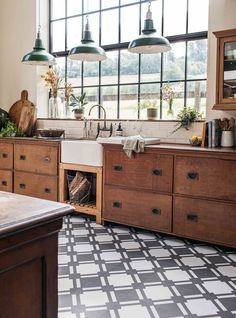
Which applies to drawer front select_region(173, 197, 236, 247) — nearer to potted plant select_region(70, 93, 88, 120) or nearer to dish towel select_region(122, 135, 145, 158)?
dish towel select_region(122, 135, 145, 158)

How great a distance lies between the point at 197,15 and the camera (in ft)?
15.0

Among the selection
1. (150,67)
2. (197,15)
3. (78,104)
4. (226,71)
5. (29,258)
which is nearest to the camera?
(29,258)

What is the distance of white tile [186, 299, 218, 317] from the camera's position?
2432mm

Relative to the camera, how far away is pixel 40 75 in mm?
5926

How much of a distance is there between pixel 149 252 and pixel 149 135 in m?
1.75

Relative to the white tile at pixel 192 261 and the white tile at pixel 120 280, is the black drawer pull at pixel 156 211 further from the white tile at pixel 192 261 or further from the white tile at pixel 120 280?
the white tile at pixel 120 280

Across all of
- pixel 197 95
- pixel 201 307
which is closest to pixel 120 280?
pixel 201 307

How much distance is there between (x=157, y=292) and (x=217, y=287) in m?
0.46

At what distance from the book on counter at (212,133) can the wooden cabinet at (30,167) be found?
6.02 feet

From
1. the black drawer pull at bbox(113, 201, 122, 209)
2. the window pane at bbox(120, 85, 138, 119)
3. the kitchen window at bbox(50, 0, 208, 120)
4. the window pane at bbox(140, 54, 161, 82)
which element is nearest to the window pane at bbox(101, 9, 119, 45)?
the kitchen window at bbox(50, 0, 208, 120)

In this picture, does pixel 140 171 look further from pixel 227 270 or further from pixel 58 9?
pixel 58 9

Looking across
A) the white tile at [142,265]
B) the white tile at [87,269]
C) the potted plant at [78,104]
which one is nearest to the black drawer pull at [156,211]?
the white tile at [142,265]

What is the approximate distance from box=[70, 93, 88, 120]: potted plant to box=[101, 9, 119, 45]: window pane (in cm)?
85

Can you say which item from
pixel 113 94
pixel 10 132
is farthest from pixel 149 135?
pixel 10 132
